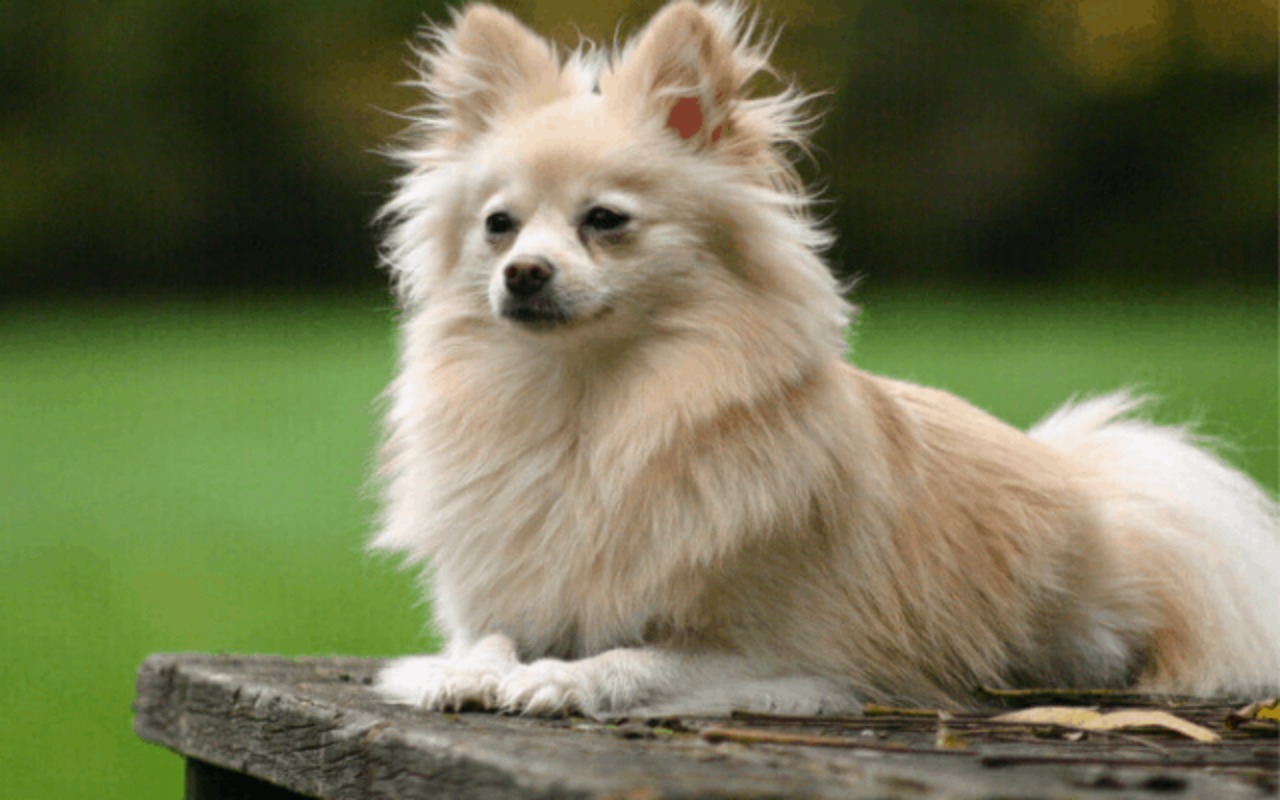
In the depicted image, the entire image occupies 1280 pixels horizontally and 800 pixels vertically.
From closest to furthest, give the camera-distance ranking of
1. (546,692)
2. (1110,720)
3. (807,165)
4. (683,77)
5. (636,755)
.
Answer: (636,755), (1110,720), (546,692), (683,77), (807,165)

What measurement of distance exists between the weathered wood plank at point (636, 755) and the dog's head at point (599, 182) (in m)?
0.81

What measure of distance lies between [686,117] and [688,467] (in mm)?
728

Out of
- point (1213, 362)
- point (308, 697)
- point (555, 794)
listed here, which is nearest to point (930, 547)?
point (308, 697)

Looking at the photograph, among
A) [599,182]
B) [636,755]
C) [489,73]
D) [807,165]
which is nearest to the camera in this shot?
[636,755]

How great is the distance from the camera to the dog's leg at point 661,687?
289 centimetres

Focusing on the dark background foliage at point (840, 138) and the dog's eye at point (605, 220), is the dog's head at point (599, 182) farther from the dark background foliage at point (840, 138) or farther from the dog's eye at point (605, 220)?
the dark background foliage at point (840, 138)

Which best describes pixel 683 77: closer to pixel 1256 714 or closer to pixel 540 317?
pixel 540 317

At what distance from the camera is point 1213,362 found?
34.9ft

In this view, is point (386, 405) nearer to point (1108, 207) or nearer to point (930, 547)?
point (930, 547)

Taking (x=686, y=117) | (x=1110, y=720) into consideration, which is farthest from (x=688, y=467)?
(x=1110, y=720)

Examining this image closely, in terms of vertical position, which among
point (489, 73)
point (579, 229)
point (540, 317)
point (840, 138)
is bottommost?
point (540, 317)

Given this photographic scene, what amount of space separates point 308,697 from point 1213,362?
8.63 meters

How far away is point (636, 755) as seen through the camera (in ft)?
7.38

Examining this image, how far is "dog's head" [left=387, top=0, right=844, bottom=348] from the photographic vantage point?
3.23 metres
